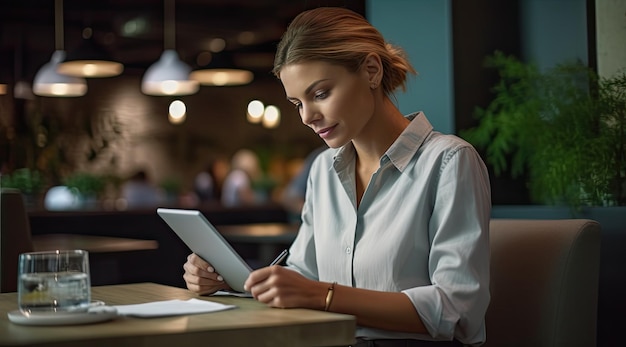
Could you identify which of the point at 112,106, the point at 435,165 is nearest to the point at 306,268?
the point at 435,165

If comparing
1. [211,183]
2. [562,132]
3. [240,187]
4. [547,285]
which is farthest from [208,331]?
[211,183]

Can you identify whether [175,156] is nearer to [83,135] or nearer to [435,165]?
[83,135]

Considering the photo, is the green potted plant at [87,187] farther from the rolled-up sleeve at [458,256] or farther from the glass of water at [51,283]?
the glass of water at [51,283]

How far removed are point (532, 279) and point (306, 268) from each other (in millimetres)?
553

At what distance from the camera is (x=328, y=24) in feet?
6.74

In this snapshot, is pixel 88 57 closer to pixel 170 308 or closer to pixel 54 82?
pixel 54 82

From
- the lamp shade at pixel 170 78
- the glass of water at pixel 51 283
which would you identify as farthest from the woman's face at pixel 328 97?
the lamp shade at pixel 170 78

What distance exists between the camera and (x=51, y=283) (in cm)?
155

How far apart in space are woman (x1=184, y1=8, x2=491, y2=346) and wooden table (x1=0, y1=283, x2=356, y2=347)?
0.13 meters

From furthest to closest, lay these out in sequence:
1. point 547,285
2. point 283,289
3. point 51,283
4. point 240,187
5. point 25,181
A: 1. point 240,187
2. point 25,181
3. point 547,285
4. point 283,289
5. point 51,283

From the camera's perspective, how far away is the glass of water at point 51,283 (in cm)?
154

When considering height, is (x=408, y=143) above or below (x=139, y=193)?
above

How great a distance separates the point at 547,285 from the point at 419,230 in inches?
15.1

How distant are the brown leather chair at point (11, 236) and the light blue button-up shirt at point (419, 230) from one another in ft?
6.14
